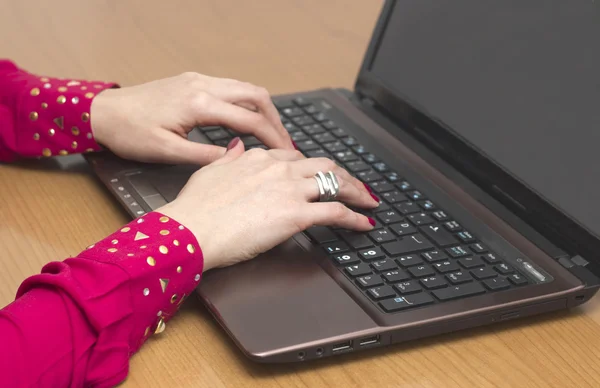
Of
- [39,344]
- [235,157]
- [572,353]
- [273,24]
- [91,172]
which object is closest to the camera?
[39,344]

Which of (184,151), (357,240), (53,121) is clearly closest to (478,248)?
(357,240)

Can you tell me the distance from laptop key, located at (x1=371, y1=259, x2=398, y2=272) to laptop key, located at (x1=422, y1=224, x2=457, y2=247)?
0.22ft

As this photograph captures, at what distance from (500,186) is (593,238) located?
0.14 meters

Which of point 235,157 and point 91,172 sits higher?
point 235,157

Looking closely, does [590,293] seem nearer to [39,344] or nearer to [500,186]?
[500,186]

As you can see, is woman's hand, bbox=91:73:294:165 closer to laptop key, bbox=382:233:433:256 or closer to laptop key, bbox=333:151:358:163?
laptop key, bbox=333:151:358:163

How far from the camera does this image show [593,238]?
837mm

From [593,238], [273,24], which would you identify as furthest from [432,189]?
[273,24]

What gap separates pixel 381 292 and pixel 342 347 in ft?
0.24

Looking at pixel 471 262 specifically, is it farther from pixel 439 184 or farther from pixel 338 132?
pixel 338 132

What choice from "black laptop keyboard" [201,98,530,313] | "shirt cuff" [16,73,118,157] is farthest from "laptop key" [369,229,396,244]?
"shirt cuff" [16,73,118,157]

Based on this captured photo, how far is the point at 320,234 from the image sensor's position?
86 cm

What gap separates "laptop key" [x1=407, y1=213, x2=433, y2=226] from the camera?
2.92ft

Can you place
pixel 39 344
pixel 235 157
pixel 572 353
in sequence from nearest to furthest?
1. pixel 39 344
2. pixel 572 353
3. pixel 235 157
